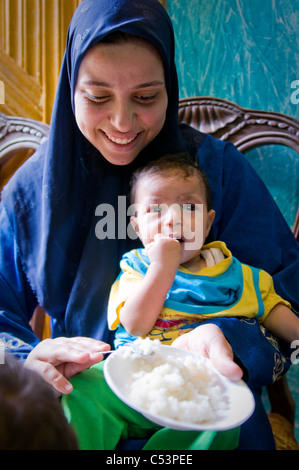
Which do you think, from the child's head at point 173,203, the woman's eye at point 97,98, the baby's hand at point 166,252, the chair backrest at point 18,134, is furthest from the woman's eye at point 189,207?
the chair backrest at point 18,134

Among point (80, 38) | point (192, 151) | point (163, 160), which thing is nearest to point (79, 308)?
point (163, 160)

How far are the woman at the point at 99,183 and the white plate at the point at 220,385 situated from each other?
0.21 metres

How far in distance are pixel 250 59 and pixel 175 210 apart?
102 centimetres

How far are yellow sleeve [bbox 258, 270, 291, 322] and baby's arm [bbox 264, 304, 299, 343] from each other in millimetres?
12

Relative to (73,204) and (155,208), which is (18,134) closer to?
(73,204)

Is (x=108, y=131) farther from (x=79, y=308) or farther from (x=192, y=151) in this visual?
(x=79, y=308)

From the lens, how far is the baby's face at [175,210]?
1124mm

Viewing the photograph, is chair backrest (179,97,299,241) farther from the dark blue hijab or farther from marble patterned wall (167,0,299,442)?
the dark blue hijab

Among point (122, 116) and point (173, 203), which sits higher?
point (122, 116)

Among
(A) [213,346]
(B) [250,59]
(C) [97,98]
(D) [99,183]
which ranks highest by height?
(B) [250,59]

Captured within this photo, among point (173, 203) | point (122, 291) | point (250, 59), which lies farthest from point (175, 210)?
point (250, 59)

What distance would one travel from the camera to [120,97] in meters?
1.14

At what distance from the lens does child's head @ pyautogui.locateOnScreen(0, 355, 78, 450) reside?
0.50 metres

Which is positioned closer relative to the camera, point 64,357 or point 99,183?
point 64,357
